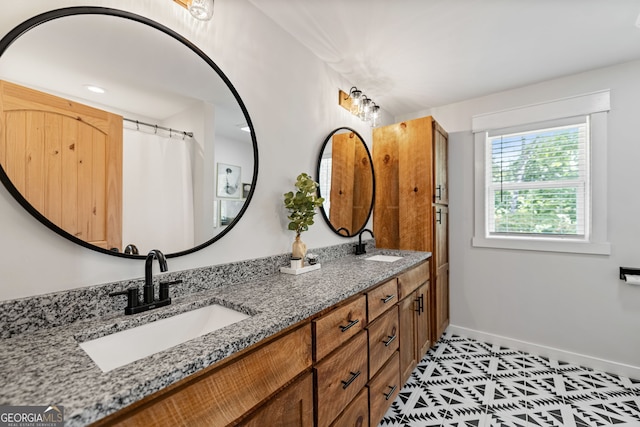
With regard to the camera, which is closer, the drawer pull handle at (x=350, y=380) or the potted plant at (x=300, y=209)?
the drawer pull handle at (x=350, y=380)

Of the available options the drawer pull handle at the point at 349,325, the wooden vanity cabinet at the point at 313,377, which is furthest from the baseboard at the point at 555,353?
the drawer pull handle at the point at 349,325

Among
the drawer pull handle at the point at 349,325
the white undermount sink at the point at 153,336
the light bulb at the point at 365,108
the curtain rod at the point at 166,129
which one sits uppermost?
the light bulb at the point at 365,108

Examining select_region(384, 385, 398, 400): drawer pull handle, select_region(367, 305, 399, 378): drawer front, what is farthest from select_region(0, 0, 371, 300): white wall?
select_region(384, 385, 398, 400): drawer pull handle

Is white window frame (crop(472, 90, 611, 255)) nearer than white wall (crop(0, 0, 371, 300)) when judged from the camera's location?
No

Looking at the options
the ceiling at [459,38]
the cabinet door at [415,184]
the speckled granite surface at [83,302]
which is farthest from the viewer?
the cabinet door at [415,184]

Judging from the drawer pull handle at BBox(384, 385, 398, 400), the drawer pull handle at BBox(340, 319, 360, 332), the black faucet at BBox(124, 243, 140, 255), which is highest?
the black faucet at BBox(124, 243, 140, 255)

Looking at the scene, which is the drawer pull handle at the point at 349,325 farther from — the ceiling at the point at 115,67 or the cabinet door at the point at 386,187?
the cabinet door at the point at 386,187

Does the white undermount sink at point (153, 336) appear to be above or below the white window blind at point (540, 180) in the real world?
below

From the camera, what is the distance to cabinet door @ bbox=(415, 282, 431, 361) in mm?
2094

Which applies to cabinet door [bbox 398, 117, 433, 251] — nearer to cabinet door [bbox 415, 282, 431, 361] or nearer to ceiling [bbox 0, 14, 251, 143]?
cabinet door [bbox 415, 282, 431, 361]

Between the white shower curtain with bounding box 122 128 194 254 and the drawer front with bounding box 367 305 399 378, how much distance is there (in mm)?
1054

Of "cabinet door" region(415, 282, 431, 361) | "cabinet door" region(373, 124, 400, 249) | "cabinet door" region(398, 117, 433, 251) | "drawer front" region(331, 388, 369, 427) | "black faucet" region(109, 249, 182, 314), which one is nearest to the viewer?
"black faucet" region(109, 249, 182, 314)

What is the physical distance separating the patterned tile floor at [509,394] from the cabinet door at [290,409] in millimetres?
977

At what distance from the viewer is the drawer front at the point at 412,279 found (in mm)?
A: 1808
